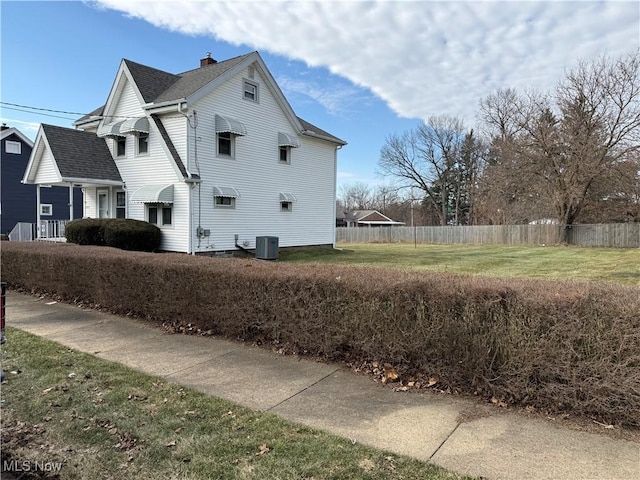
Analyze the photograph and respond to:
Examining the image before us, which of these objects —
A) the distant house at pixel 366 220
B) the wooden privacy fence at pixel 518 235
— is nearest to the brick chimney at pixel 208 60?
the wooden privacy fence at pixel 518 235

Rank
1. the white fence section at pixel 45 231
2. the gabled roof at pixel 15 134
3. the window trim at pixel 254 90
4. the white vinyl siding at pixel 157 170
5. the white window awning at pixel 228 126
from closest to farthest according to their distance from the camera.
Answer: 1. the white vinyl siding at pixel 157 170
2. the white window awning at pixel 228 126
3. the window trim at pixel 254 90
4. the white fence section at pixel 45 231
5. the gabled roof at pixel 15 134

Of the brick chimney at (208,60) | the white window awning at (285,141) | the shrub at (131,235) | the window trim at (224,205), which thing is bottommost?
the shrub at (131,235)

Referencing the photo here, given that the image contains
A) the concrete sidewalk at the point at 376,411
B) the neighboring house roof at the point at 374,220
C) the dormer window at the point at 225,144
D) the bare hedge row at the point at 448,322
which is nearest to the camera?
the concrete sidewalk at the point at 376,411

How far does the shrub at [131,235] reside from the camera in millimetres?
14820

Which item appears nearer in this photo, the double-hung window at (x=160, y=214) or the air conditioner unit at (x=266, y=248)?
the double-hung window at (x=160, y=214)

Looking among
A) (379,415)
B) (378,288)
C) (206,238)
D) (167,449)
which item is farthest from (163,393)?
(206,238)

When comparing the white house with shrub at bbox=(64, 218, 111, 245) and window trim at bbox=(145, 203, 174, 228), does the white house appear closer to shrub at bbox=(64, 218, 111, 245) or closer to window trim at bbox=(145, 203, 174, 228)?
window trim at bbox=(145, 203, 174, 228)

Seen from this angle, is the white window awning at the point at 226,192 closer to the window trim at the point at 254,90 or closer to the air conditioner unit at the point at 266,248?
the air conditioner unit at the point at 266,248

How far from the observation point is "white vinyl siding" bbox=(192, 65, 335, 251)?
54.2ft

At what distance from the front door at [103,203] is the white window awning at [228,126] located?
6.44 m

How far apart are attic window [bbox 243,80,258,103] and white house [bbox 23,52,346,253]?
4 cm

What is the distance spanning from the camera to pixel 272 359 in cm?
534

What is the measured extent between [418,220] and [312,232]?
43.1 meters

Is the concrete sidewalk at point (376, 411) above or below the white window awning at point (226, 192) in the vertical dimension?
below
